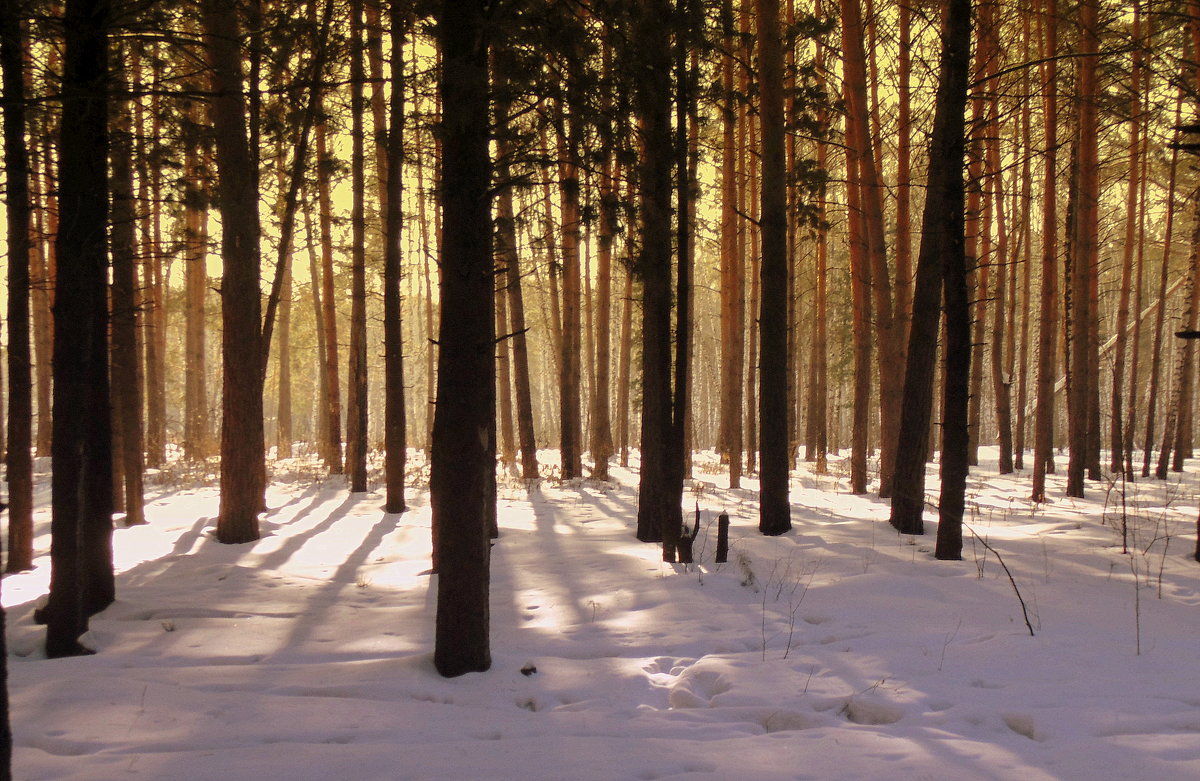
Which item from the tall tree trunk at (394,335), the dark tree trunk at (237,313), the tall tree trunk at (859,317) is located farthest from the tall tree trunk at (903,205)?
the dark tree trunk at (237,313)

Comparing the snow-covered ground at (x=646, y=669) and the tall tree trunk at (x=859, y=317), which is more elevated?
the tall tree trunk at (x=859, y=317)

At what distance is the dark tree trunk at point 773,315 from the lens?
9.02 m

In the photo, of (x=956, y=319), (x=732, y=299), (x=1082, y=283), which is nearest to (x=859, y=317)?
(x=732, y=299)

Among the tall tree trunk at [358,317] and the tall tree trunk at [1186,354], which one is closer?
the tall tree trunk at [358,317]

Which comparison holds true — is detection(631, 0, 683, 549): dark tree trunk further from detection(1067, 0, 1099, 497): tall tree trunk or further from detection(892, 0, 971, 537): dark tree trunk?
detection(1067, 0, 1099, 497): tall tree trunk

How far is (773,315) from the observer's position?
911cm

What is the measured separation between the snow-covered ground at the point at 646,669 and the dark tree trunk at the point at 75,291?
0.53 m

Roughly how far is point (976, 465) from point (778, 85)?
15178 millimetres

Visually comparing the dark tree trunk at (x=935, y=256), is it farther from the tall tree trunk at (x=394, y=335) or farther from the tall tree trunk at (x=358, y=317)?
the tall tree trunk at (x=358, y=317)

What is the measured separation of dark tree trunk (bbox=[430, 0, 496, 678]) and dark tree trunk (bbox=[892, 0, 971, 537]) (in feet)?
15.4

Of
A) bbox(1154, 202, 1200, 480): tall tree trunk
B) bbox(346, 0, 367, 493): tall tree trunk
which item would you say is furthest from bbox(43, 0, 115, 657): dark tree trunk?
bbox(1154, 202, 1200, 480): tall tree trunk

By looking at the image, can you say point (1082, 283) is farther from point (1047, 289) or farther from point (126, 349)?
point (126, 349)

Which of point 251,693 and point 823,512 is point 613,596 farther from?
point 823,512

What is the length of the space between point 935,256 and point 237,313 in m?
8.14
